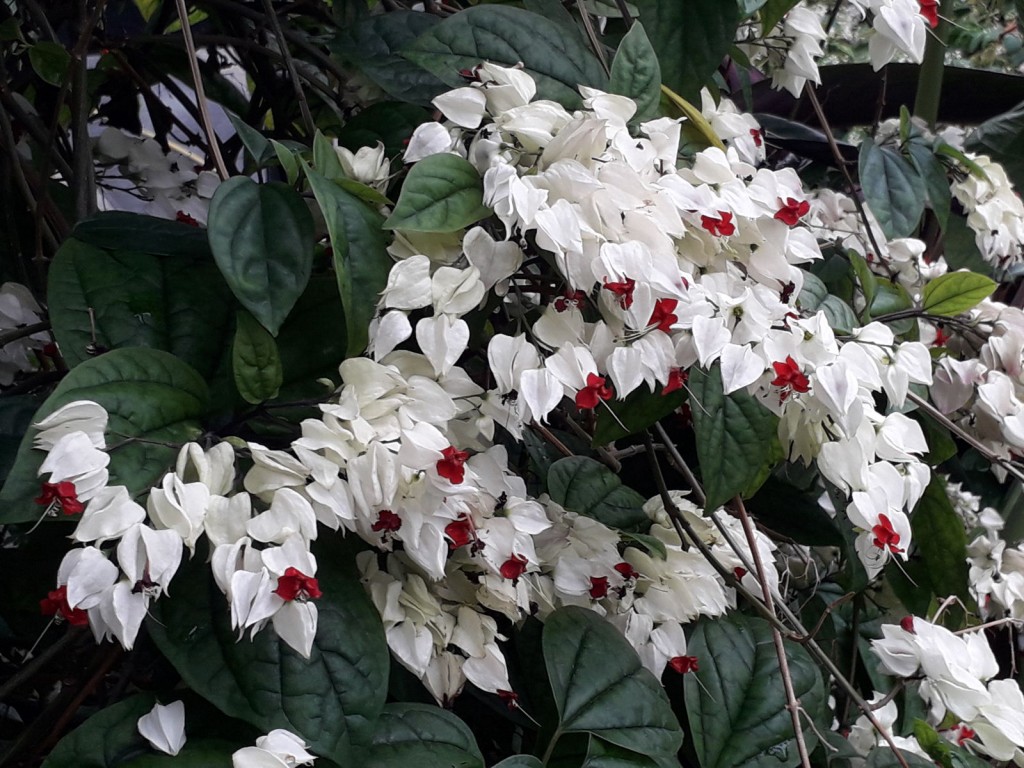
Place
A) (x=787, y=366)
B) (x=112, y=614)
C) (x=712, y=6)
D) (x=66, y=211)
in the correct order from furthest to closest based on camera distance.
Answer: (x=66, y=211)
(x=712, y=6)
(x=787, y=366)
(x=112, y=614)

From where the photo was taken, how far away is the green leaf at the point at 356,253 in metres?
0.54

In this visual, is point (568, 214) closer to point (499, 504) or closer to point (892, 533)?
point (499, 504)

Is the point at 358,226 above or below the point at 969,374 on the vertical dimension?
above

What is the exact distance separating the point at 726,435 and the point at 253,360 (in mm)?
298

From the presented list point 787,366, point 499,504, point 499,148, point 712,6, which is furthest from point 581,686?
point 712,6

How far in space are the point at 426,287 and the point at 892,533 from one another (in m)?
0.34

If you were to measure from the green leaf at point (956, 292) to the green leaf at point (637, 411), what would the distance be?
30cm

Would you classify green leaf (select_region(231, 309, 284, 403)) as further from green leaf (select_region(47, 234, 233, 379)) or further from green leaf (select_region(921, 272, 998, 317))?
green leaf (select_region(921, 272, 998, 317))

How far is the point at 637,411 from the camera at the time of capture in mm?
633

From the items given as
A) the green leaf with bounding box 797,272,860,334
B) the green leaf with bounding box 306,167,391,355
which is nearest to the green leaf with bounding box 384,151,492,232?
the green leaf with bounding box 306,167,391,355

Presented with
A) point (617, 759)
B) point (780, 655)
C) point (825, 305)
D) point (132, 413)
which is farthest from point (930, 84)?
point (132, 413)

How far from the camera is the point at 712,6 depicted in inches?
27.1

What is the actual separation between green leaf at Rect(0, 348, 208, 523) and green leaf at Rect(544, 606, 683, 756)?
0.91ft

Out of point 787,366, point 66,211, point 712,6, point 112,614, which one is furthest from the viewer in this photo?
point 66,211
